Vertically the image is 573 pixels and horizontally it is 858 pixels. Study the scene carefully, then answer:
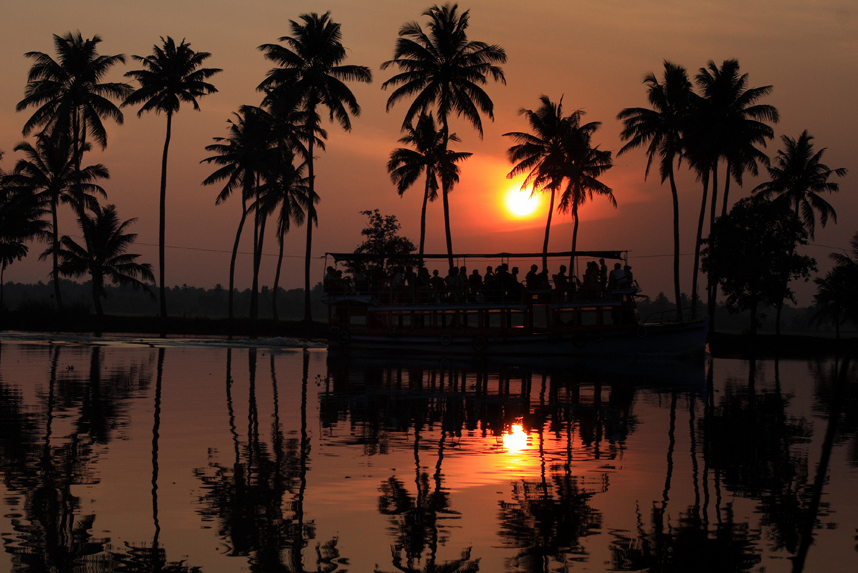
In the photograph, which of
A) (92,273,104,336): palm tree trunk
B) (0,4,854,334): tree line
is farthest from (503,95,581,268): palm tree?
(92,273,104,336): palm tree trunk

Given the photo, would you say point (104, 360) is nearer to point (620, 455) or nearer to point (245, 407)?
point (245, 407)

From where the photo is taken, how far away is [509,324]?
123ft

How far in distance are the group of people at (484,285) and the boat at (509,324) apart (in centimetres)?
6

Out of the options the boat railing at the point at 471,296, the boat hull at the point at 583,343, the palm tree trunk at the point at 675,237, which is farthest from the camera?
A: the palm tree trunk at the point at 675,237

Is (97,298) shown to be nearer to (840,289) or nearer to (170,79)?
(170,79)

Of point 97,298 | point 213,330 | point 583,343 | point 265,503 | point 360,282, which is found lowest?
point 265,503

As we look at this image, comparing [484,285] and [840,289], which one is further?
[840,289]

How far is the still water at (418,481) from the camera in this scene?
7.14 meters

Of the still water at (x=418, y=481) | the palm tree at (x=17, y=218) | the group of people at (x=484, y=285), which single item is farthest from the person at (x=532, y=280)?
the palm tree at (x=17, y=218)

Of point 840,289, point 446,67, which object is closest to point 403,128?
point 446,67

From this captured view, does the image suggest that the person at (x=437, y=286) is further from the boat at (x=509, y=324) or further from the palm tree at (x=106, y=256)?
the palm tree at (x=106, y=256)

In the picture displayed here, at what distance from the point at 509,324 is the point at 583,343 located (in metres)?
3.42

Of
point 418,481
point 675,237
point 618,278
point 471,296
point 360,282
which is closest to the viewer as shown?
point 418,481

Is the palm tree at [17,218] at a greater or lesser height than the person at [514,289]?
greater
